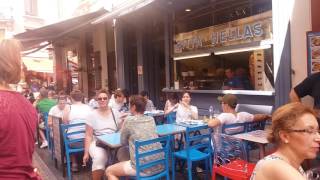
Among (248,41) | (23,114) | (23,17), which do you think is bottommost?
(23,114)

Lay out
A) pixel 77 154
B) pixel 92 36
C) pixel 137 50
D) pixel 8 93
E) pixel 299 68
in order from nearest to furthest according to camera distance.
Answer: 1. pixel 8 93
2. pixel 299 68
3. pixel 77 154
4. pixel 137 50
5. pixel 92 36

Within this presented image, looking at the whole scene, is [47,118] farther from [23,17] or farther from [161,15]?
[23,17]

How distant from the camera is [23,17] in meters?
25.4

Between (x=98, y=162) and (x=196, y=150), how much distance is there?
1.43 meters

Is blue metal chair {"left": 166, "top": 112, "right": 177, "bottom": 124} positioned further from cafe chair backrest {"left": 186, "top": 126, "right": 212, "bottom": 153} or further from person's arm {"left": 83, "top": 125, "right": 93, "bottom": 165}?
person's arm {"left": 83, "top": 125, "right": 93, "bottom": 165}

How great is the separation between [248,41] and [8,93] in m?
5.84

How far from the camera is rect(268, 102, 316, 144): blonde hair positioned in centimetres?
191

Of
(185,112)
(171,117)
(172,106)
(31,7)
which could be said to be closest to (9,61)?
(185,112)

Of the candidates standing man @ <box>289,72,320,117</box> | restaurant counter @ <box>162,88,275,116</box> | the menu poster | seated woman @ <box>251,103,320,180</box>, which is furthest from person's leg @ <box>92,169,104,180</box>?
the menu poster

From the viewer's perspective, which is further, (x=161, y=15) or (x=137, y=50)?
(x=137, y=50)

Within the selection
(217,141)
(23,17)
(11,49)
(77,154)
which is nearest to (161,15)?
(77,154)

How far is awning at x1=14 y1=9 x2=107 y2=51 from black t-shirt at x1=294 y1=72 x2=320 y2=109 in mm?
7594

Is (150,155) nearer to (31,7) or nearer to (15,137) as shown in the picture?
(15,137)

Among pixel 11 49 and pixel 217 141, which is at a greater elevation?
pixel 11 49
